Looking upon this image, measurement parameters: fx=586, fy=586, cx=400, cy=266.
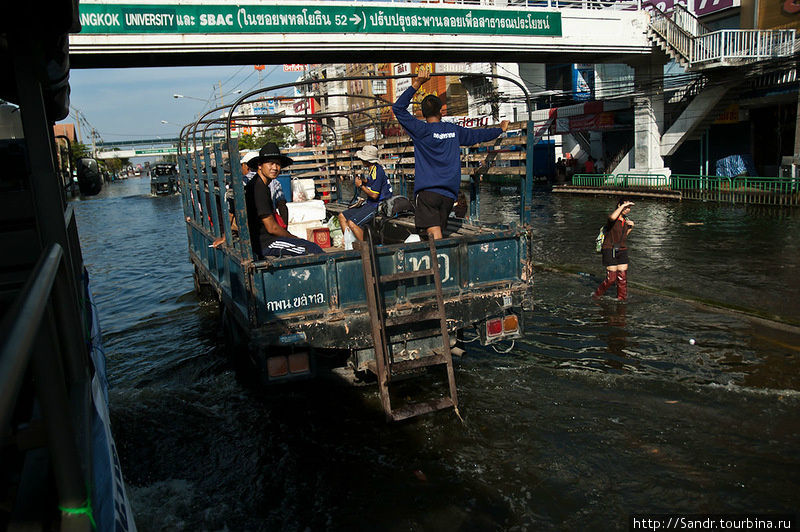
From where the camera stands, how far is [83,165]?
6.60 m

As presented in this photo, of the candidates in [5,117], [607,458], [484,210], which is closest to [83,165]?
[5,117]

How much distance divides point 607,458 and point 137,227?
74.7ft

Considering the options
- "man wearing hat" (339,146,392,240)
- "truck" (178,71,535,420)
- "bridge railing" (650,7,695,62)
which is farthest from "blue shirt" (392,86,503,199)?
"bridge railing" (650,7,695,62)

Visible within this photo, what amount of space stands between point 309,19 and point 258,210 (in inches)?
513

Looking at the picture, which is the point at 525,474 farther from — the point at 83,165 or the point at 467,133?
the point at 83,165

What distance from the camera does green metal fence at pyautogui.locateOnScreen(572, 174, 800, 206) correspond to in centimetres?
1769

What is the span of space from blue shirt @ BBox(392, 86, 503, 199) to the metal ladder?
3.10 feet

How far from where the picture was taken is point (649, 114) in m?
24.3

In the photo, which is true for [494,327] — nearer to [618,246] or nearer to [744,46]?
[618,246]

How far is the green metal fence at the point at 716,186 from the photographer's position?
696 inches

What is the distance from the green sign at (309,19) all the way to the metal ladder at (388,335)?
1361cm

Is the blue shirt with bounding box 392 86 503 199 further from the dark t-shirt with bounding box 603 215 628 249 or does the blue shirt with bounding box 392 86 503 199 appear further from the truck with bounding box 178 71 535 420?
the dark t-shirt with bounding box 603 215 628 249

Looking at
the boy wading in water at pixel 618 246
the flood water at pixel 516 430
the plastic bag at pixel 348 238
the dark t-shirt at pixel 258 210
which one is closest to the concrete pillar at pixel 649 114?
the flood water at pixel 516 430

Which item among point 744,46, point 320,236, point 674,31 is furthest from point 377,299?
point 674,31
